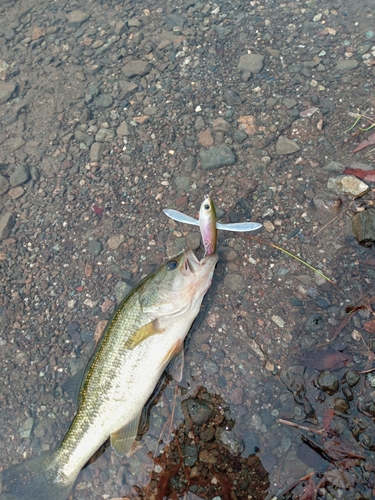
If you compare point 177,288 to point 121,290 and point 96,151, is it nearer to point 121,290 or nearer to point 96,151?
point 121,290

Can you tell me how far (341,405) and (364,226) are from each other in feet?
5.32

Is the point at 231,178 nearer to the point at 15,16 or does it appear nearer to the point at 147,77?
the point at 147,77

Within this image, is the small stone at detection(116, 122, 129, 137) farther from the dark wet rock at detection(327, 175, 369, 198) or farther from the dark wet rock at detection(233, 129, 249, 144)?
the dark wet rock at detection(327, 175, 369, 198)

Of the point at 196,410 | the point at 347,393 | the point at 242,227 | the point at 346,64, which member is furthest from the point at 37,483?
the point at 346,64

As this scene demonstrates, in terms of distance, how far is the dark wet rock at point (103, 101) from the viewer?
555cm

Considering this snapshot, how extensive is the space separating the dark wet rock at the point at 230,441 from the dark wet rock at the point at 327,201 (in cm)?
226

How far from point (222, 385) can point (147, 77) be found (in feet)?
13.1

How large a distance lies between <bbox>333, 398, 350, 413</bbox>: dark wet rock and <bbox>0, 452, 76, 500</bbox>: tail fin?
216 cm

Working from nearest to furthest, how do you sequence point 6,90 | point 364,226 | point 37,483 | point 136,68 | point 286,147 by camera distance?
point 37,483
point 364,226
point 286,147
point 136,68
point 6,90

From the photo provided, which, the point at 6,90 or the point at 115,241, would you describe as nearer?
the point at 115,241

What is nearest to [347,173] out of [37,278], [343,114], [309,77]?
[343,114]

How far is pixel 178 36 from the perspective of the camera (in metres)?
5.93

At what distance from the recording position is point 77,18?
6594 mm

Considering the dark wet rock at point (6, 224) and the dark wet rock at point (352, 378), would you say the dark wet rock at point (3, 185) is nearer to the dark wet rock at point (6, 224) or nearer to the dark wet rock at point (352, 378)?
the dark wet rock at point (6, 224)
